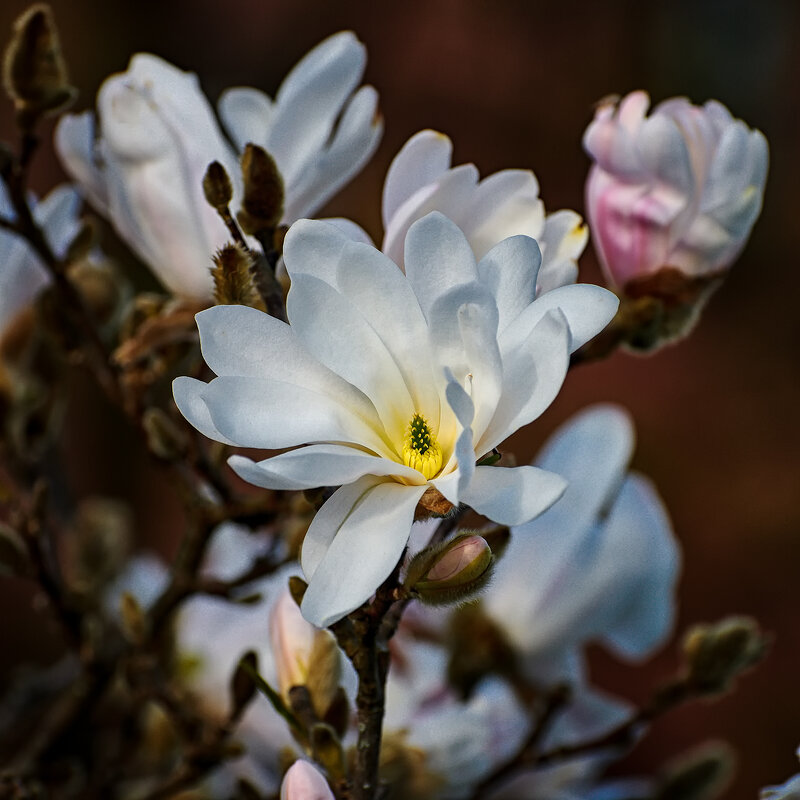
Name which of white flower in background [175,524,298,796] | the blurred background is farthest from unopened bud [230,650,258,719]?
the blurred background

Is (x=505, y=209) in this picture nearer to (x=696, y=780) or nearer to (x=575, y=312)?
(x=575, y=312)

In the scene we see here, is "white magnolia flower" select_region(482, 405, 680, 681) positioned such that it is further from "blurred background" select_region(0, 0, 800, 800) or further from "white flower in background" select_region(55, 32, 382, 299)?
"blurred background" select_region(0, 0, 800, 800)

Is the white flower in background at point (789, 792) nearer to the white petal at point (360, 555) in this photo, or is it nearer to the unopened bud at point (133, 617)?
the white petal at point (360, 555)

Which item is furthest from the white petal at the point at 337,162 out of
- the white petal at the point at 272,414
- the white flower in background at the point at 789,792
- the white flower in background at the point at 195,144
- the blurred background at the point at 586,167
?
the blurred background at the point at 586,167

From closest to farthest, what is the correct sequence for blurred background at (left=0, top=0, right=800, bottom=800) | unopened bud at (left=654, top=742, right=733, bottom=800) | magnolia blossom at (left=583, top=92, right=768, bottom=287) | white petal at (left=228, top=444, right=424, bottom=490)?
white petal at (left=228, top=444, right=424, bottom=490) < magnolia blossom at (left=583, top=92, right=768, bottom=287) < unopened bud at (left=654, top=742, right=733, bottom=800) < blurred background at (left=0, top=0, right=800, bottom=800)

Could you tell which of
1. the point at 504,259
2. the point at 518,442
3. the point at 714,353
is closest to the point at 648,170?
the point at 504,259

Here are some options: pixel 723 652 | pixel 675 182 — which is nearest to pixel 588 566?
pixel 723 652
